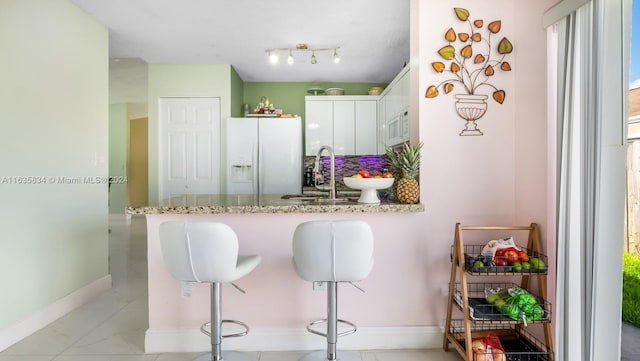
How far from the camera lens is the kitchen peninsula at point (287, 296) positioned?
2.25 meters

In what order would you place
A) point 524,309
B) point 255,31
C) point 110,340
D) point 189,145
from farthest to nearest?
point 189,145 → point 255,31 → point 110,340 → point 524,309

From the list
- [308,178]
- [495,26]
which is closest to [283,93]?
[308,178]

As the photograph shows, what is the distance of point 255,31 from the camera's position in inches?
138

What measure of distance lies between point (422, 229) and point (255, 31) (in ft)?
8.46

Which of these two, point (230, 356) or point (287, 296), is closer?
point (230, 356)

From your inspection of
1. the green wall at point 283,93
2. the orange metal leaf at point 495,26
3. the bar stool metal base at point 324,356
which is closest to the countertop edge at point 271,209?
the bar stool metal base at point 324,356

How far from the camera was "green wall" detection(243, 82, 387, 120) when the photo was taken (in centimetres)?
548

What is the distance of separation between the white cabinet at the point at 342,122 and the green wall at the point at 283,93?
1.34 feet

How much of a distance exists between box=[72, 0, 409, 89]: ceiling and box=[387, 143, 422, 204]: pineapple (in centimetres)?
149

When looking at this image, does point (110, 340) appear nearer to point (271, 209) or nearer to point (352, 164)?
point (271, 209)

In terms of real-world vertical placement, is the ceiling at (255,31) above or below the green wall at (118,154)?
above

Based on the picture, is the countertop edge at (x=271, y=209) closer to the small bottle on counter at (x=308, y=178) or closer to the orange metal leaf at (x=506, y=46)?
the orange metal leaf at (x=506, y=46)

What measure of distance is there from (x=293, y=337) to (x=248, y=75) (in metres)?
3.97

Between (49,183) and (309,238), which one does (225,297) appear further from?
(49,183)
